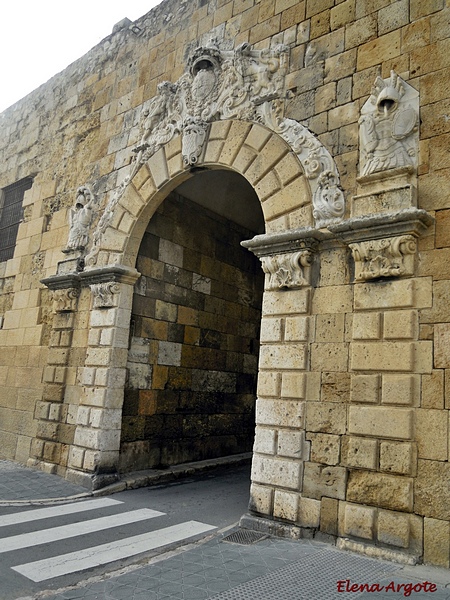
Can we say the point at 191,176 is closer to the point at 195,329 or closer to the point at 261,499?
the point at 195,329

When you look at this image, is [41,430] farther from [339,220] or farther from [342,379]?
[339,220]

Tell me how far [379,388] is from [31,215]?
6751 mm

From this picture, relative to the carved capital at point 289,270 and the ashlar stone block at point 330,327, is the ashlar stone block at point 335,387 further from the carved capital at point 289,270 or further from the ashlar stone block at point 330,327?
the carved capital at point 289,270

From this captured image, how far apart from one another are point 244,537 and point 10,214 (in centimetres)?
737

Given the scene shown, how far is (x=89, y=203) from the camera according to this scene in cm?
727

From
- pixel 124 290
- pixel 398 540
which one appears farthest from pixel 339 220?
pixel 124 290

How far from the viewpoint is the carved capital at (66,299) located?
22.9ft

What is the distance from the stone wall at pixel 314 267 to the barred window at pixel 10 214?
2.14 meters

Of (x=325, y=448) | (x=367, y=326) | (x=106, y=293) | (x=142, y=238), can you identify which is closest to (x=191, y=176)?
(x=142, y=238)

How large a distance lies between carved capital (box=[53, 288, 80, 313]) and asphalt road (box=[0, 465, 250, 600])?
2619 mm

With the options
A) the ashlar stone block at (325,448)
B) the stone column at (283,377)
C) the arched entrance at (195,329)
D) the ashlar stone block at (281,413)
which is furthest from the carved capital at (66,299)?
the ashlar stone block at (325,448)

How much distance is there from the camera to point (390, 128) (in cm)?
434

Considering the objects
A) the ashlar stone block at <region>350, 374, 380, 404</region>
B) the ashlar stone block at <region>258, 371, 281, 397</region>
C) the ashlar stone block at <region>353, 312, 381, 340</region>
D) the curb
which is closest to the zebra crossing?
the curb

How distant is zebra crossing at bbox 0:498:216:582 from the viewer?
366 centimetres
